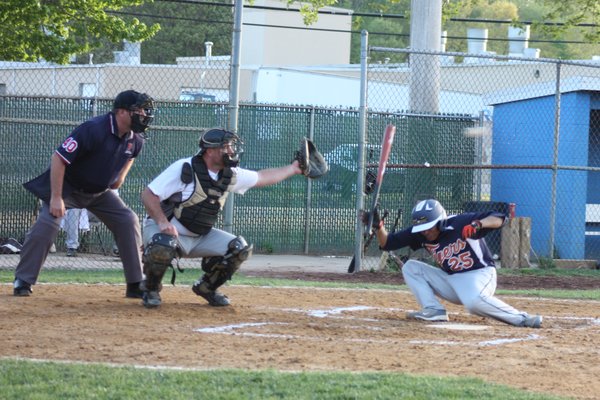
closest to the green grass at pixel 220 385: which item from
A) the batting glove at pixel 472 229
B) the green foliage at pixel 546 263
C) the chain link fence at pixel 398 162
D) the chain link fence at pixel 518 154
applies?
the batting glove at pixel 472 229

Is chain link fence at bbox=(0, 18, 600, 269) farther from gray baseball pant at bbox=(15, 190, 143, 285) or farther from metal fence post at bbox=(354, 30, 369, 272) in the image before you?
gray baseball pant at bbox=(15, 190, 143, 285)

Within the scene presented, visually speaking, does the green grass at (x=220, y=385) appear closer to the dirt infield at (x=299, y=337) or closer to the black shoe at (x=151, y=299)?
the dirt infield at (x=299, y=337)

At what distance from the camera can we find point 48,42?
1717cm

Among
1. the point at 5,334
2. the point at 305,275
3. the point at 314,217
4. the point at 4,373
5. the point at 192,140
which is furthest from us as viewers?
the point at 314,217

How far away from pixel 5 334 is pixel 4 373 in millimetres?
1412

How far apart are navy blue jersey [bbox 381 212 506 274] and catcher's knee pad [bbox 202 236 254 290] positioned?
49.3 inches

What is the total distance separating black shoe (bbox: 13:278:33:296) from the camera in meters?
8.83

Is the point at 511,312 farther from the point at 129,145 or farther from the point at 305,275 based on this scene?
the point at 305,275

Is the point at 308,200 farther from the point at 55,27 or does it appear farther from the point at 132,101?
the point at 132,101

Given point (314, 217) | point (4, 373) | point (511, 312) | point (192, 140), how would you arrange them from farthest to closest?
point (314, 217)
point (192, 140)
point (511, 312)
point (4, 373)

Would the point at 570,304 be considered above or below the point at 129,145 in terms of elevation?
below

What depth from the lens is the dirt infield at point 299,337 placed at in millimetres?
6199

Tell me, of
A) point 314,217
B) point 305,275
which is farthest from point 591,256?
point 305,275

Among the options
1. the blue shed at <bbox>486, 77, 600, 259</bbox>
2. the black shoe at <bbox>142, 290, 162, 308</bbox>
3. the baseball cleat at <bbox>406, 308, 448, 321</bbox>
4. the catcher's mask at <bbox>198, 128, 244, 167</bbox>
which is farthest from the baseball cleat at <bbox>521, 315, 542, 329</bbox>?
the blue shed at <bbox>486, 77, 600, 259</bbox>
